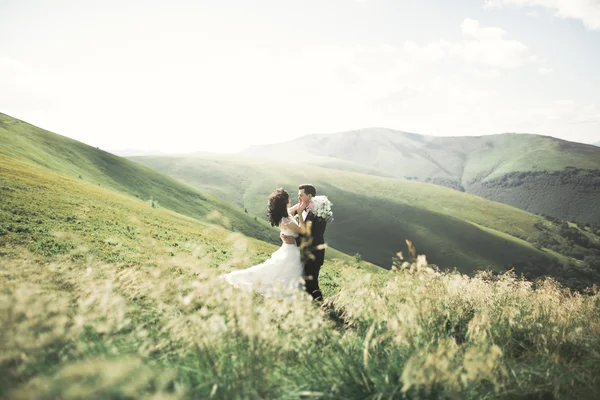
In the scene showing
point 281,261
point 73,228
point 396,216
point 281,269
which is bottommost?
point 396,216

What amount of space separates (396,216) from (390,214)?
2.84 meters

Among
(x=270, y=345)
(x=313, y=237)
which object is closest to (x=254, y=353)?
(x=270, y=345)

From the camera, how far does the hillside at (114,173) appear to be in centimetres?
5391

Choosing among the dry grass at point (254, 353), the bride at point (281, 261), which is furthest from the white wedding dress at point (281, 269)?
the dry grass at point (254, 353)

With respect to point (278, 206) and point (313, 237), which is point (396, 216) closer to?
point (313, 237)

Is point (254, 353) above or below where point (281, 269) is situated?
above

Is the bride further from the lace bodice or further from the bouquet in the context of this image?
the bouquet

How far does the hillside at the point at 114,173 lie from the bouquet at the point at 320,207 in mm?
43422

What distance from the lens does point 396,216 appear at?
500 feet

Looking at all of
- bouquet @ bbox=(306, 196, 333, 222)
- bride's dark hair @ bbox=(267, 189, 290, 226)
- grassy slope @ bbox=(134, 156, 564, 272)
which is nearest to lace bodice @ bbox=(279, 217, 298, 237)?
bride's dark hair @ bbox=(267, 189, 290, 226)

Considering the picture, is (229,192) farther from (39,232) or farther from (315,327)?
(315,327)

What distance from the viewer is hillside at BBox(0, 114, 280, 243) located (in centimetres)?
5391

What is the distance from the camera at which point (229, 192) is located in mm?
155625

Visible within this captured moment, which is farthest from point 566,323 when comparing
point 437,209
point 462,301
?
point 437,209
